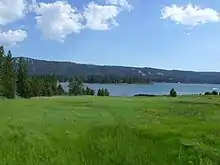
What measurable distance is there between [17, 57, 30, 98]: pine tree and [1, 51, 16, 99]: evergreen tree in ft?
12.3

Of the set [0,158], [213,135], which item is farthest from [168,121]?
[0,158]

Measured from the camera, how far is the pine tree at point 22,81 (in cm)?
12031

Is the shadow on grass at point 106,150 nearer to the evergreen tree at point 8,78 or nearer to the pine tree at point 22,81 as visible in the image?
the evergreen tree at point 8,78

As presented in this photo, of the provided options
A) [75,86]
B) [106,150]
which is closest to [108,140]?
[106,150]

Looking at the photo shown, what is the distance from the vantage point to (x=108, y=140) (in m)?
18.8

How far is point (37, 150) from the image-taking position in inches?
667

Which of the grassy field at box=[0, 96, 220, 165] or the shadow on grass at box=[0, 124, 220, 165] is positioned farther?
the grassy field at box=[0, 96, 220, 165]

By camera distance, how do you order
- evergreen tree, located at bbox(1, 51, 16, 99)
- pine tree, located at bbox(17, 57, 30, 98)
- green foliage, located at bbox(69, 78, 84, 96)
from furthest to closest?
green foliage, located at bbox(69, 78, 84, 96) < pine tree, located at bbox(17, 57, 30, 98) < evergreen tree, located at bbox(1, 51, 16, 99)

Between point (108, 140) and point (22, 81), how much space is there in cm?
10544

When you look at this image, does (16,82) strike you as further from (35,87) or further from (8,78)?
(35,87)

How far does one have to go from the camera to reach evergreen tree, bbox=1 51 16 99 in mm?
112500

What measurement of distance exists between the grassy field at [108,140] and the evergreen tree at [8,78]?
88946 mm

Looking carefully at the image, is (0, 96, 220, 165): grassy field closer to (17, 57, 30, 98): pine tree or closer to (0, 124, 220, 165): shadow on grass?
(0, 124, 220, 165): shadow on grass

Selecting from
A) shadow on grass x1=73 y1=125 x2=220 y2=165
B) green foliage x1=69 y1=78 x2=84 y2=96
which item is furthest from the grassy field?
green foliage x1=69 y1=78 x2=84 y2=96
